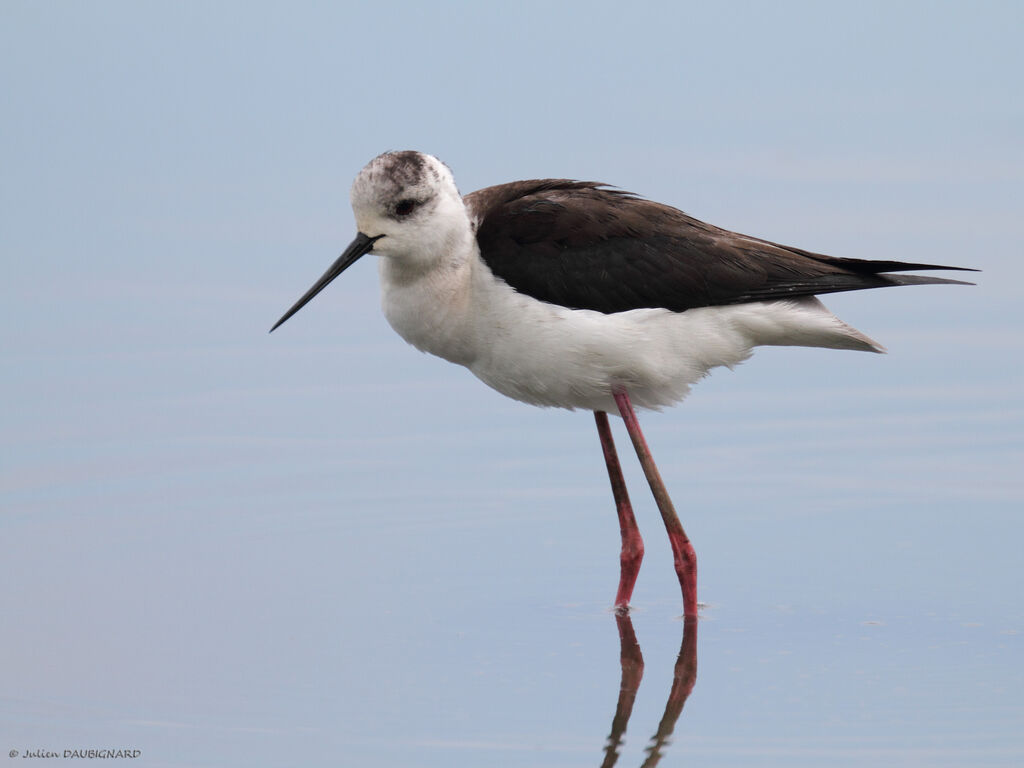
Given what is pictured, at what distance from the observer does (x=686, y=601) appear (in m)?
9.60

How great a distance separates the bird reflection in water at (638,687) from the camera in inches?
306

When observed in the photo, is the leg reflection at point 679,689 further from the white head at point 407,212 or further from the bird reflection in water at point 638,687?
the white head at point 407,212

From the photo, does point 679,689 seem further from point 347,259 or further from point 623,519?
point 347,259

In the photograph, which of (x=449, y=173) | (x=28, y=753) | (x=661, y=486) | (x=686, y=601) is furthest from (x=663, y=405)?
(x=28, y=753)

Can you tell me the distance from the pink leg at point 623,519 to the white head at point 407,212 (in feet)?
5.13

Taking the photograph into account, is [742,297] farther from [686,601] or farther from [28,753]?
[28,753]

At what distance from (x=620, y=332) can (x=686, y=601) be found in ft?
5.09

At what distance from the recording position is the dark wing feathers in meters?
9.09

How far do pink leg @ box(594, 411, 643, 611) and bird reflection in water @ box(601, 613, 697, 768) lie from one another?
33cm

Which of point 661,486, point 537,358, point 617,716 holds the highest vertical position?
point 537,358

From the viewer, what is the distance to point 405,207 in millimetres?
8992

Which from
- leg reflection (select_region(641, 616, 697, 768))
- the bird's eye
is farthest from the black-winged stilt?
leg reflection (select_region(641, 616, 697, 768))

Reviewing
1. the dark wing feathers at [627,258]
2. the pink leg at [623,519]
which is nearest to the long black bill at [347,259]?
the dark wing feathers at [627,258]

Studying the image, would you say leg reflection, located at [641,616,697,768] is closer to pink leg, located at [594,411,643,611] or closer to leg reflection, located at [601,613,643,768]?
leg reflection, located at [601,613,643,768]
